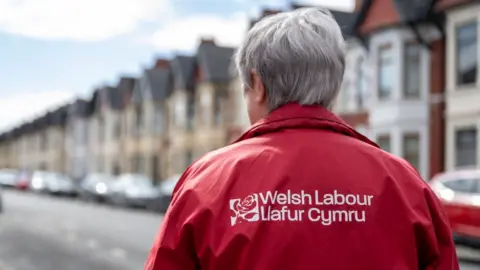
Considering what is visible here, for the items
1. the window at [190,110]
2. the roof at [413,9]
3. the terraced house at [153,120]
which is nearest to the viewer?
the roof at [413,9]

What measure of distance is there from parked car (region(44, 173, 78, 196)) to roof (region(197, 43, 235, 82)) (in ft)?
38.2

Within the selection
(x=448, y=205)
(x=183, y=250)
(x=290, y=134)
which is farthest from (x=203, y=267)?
(x=448, y=205)

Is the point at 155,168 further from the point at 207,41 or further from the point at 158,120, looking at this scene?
the point at 207,41

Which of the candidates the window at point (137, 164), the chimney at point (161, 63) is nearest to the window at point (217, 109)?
the chimney at point (161, 63)

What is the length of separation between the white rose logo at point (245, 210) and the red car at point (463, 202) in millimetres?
12214

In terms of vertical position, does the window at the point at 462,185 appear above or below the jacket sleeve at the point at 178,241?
below

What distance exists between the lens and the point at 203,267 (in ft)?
6.53

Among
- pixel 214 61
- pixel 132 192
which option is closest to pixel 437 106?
pixel 132 192

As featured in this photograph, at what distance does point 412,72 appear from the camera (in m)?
25.4

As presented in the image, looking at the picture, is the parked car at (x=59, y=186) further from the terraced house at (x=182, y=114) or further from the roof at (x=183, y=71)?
the roof at (x=183, y=71)

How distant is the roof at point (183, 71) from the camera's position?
1800 inches

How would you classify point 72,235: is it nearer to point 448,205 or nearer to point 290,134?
point 448,205

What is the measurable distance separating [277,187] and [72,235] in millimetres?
17137

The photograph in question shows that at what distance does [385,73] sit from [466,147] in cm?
435
